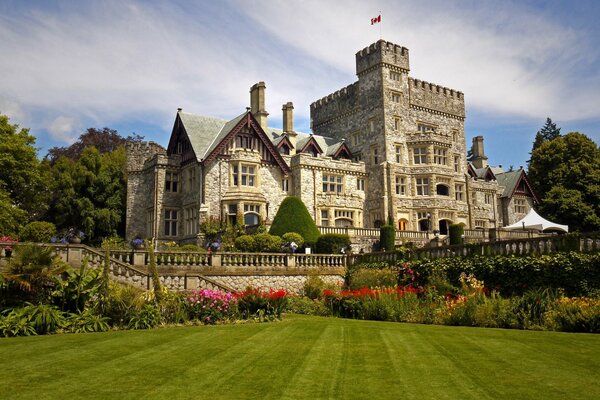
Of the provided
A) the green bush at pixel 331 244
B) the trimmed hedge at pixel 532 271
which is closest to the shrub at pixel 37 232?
the green bush at pixel 331 244

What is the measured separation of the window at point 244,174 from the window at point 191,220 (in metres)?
3.52

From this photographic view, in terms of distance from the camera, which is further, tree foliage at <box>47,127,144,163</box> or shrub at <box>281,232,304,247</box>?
tree foliage at <box>47,127,144,163</box>

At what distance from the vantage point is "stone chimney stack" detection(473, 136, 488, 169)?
60987 millimetres

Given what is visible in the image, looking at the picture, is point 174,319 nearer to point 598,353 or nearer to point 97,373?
point 97,373

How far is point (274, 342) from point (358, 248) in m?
25.7

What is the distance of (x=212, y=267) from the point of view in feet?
81.7

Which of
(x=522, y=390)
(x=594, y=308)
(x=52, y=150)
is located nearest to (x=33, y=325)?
(x=522, y=390)

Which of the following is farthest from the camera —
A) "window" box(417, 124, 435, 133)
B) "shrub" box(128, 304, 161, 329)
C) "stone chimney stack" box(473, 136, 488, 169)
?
"stone chimney stack" box(473, 136, 488, 169)

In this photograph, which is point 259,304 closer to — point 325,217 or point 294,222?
point 294,222

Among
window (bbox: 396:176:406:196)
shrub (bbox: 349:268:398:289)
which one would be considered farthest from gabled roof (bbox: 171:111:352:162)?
shrub (bbox: 349:268:398:289)

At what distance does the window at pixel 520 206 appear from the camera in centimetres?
5553

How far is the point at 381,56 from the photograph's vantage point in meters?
45.8

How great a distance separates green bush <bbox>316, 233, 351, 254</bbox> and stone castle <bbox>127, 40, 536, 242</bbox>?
24.1ft

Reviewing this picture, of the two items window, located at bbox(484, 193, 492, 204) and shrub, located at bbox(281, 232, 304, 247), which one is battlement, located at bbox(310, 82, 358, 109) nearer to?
window, located at bbox(484, 193, 492, 204)
